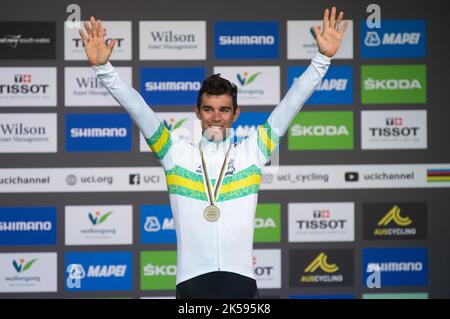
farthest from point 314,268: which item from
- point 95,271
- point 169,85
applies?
point 169,85

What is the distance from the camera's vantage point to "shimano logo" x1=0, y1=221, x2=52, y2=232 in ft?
13.9

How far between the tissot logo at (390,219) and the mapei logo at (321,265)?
12.9 inches

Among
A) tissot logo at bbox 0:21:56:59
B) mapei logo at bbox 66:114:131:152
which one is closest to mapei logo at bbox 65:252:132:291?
mapei logo at bbox 66:114:131:152

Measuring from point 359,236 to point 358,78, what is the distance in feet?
3.75

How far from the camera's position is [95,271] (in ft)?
14.0

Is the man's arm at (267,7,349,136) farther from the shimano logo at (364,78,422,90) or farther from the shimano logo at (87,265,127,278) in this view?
the shimano logo at (87,265,127,278)

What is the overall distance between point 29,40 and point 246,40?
1.54m

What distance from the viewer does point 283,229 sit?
434cm

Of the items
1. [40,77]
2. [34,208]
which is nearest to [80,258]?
[34,208]

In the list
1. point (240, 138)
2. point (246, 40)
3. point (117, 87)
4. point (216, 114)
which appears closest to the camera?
point (117, 87)

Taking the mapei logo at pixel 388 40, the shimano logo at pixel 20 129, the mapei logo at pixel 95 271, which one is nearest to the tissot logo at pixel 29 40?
the shimano logo at pixel 20 129

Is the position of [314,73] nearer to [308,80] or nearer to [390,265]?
[308,80]

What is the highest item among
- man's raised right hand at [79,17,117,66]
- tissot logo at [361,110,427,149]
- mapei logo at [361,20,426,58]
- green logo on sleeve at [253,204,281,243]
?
mapei logo at [361,20,426,58]

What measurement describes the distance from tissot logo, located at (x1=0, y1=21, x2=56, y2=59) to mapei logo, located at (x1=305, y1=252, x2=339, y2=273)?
2.37 m
